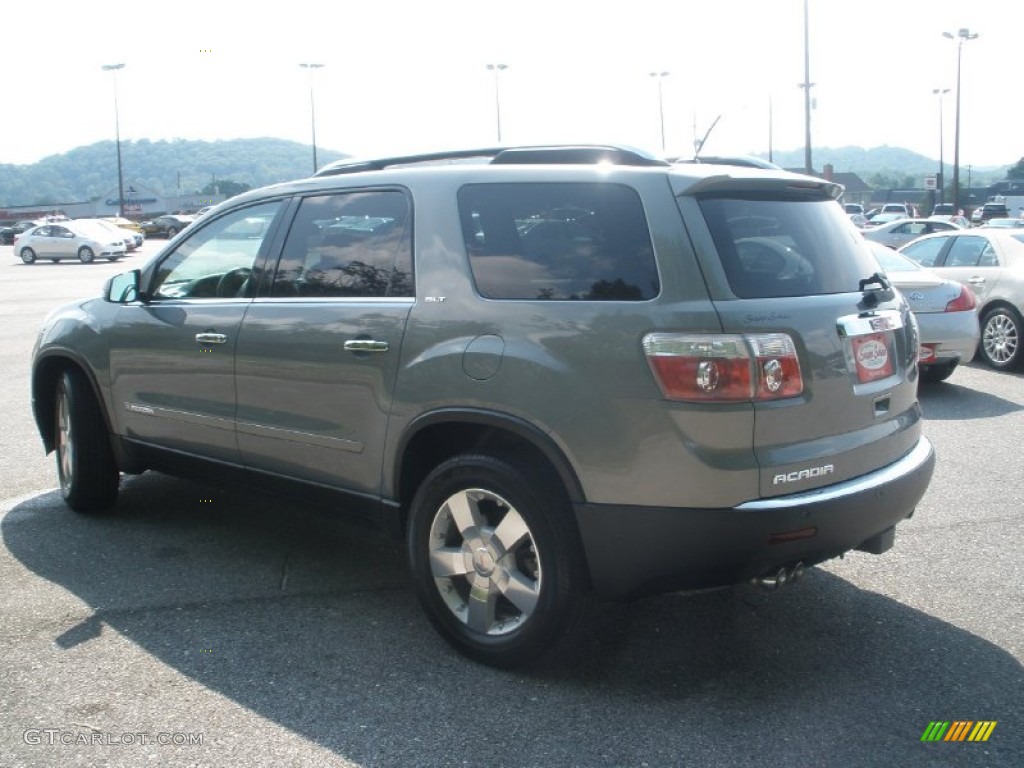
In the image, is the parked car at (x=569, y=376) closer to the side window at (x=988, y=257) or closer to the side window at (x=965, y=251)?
the side window at (x=988, y=257)

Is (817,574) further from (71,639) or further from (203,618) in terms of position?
(71,639)

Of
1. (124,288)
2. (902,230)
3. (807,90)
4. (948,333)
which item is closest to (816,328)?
(124,288)

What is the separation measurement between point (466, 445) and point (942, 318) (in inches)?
286

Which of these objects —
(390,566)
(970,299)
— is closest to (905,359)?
(390,566)

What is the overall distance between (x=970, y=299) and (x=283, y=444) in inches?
305

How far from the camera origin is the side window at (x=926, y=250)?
12.3 metres

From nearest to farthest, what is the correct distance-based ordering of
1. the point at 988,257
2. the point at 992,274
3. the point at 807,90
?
1. the point at 992,274
2. the point at 988,257
3. the point at 807,90

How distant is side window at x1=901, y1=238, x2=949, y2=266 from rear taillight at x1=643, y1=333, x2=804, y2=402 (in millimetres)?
9852

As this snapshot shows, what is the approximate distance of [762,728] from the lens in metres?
3.36

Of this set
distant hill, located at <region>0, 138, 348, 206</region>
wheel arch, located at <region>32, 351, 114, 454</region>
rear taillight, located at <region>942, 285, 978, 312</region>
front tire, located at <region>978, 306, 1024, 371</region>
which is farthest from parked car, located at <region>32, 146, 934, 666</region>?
distant hill, located at <region>0, 138, 348, 206</region>

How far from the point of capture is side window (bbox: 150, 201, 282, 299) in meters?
4.82

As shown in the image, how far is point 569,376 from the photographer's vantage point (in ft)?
11.5

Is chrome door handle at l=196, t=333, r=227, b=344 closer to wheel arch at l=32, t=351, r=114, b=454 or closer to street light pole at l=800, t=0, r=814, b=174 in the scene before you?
wheel arch at l=32, t=351, r=114, b=454

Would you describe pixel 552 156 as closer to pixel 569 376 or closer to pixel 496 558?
pixel 569 376
